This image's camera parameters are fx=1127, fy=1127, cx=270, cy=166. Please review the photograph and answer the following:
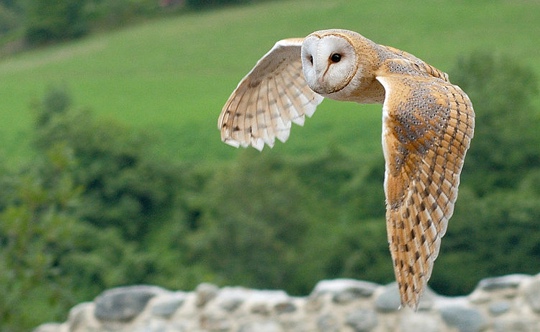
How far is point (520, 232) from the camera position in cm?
1761

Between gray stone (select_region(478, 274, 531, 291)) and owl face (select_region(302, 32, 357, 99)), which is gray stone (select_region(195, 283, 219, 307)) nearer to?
gray stone (select_region(478, 274, 531, 291))

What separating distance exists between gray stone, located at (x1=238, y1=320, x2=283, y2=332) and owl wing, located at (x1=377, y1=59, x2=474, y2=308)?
3.98 meters

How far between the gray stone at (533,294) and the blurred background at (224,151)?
4708 mm

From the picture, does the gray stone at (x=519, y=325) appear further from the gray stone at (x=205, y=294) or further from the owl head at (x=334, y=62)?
the owl head at (x=334, y=62)

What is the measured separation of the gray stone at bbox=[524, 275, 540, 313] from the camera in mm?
5758

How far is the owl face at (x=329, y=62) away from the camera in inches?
91.0

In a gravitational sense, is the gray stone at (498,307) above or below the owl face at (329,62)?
below

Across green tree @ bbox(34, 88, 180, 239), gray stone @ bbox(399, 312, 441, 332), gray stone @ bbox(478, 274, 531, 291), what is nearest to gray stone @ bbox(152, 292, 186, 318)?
gray stone @ bbox(399, 312, 441, 332)

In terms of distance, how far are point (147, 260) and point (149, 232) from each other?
208cm

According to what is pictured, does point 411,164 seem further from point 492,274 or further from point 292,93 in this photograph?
point 492,274

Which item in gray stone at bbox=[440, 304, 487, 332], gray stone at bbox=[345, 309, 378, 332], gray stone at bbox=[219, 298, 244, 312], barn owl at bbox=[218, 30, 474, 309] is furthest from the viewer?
gray stone at bbox=[219, 298, 244, 312]

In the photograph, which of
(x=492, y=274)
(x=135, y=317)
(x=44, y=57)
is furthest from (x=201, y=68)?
(x=135, y=317)

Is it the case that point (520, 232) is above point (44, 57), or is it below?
below

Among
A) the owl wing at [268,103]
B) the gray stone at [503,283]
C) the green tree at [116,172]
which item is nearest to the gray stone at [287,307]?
the gray stone at [503,283]
